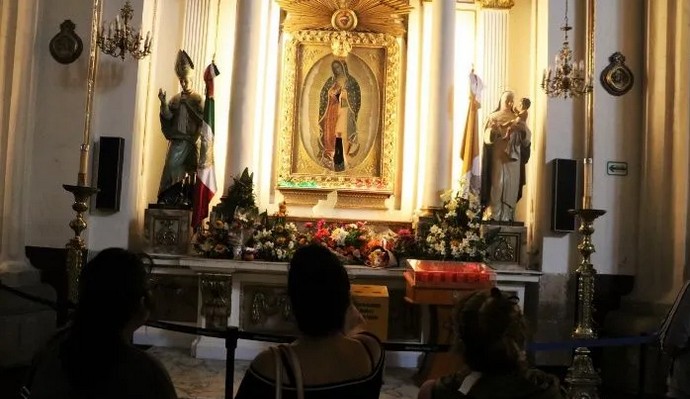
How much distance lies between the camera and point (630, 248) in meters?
7.75

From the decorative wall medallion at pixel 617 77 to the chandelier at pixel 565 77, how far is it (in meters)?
0.38

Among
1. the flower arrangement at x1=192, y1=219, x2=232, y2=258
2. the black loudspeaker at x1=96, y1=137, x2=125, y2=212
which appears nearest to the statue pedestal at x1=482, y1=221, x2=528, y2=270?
the flower arrangement at x1=192, y1=219, x2=232, y2=258

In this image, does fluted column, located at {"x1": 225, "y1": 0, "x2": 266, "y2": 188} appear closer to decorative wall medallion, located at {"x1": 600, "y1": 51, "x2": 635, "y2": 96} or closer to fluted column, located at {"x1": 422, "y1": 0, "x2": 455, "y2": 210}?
fluted column, located at {"x1": 422, "y1": 0, "x2": 455, "y2": 210}

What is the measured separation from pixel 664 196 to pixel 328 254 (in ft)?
20.8

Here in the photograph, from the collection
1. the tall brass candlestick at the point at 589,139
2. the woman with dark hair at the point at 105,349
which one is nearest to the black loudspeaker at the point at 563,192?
the tall brass candlestick at the point at 589,139

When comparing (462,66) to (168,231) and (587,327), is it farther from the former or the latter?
(587,327)

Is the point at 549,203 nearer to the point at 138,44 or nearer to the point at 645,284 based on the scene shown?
the point at 645,284

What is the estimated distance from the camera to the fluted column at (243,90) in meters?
8.29

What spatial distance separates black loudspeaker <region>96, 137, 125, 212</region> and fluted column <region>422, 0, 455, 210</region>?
372 cm

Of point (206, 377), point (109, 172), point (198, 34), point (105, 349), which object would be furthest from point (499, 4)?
point (105, 349)

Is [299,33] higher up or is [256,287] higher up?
[299,33]

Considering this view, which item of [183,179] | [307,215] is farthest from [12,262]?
[307,215]

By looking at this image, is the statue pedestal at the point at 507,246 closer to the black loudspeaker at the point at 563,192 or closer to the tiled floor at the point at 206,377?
the black loudspeaker at the point at 563,192

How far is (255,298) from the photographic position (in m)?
7.51
